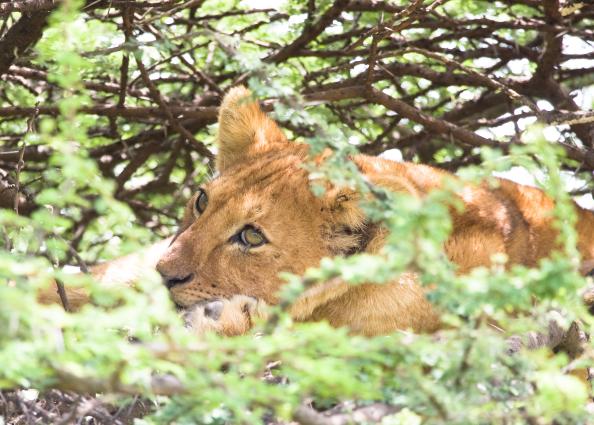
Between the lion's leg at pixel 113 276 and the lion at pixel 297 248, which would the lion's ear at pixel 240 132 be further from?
the lion's leg at pixel 113 276

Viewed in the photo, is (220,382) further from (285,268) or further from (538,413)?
(285,268)

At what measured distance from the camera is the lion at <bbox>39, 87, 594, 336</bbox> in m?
4.13

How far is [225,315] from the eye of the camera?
4.14 metres

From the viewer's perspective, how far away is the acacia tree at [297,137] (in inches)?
80.5

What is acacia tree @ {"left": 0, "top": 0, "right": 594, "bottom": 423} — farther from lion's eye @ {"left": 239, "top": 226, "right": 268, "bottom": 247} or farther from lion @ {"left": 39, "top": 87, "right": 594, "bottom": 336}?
lion's eye @ {"left": 239, "top": 226, "right": 268, "bottom": 247}

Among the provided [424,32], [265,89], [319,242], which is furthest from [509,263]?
[424,32]

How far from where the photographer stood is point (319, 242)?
14.0 ft

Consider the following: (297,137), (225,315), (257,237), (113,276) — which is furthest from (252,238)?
(297,137)

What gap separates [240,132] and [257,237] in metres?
0.78

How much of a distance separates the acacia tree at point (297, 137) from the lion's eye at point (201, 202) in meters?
0.45

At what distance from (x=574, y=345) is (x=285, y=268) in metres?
1.29

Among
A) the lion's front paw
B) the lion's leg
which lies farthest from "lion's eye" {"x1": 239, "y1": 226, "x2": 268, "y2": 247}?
the lion's leg

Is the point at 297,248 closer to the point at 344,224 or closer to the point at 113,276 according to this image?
the point at 344,224

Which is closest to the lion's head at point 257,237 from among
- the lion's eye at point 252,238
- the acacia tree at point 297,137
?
the lion's eye at point 252,238
